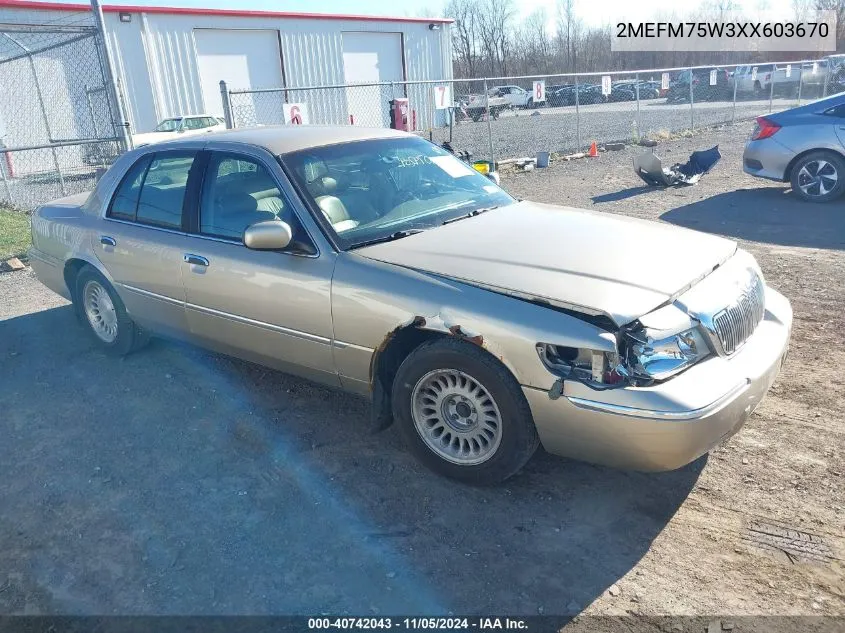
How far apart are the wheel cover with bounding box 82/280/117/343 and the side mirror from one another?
2.14m

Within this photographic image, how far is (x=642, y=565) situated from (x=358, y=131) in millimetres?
3198

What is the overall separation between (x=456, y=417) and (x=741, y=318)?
1.44 metres

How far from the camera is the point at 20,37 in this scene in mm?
16906

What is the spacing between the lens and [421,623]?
2.65 meters

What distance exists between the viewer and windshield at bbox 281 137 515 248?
3959mm

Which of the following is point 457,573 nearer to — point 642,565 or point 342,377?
point 642,565

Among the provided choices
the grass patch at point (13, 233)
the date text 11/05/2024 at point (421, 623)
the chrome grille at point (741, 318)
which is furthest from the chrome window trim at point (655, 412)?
the grass patch at point (13, 233)

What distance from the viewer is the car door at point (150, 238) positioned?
14.9 feet

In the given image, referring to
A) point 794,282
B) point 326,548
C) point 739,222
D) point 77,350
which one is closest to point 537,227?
point 326,548

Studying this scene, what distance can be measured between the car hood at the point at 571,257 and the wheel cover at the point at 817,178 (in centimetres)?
670

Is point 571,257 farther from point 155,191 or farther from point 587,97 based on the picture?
point 587,97

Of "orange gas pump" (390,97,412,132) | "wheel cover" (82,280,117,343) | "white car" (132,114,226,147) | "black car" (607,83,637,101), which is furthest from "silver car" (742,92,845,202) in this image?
"black car" (607,83,637,101)

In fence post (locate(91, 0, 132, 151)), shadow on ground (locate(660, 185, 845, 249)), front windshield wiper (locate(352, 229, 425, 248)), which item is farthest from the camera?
fence post (locate(91, 0, 132, 151))

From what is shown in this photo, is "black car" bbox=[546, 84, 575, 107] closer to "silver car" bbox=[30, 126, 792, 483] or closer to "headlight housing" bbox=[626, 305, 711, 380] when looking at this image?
"silver car" bbox=[30, 126, 792, 483]
